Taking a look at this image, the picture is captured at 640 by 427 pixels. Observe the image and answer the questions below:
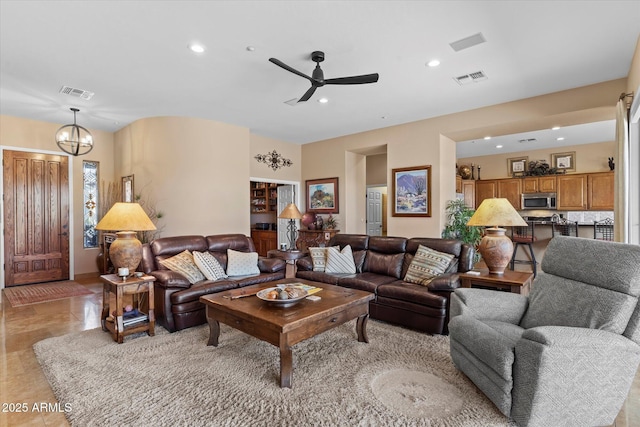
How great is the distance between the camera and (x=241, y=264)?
14.1ft

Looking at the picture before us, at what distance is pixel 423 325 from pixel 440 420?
1.41 metres

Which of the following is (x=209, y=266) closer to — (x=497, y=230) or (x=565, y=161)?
(x=497, y=230)

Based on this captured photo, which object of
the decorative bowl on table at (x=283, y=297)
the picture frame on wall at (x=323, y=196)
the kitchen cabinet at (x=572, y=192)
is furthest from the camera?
the kitchen cabinet at (x=572, y=192)

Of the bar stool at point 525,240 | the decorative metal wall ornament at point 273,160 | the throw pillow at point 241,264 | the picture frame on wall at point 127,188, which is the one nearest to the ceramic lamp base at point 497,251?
the throw pillow at point 241,264

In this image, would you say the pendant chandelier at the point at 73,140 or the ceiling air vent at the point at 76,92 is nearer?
the ceiling air vent at the point at 76,92

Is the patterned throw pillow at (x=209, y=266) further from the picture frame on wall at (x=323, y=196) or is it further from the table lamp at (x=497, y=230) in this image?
the picture frame on wall at (x=323, y=196)

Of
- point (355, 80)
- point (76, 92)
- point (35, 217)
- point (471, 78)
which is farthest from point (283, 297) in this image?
point (35, 217)

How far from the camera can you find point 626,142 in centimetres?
338

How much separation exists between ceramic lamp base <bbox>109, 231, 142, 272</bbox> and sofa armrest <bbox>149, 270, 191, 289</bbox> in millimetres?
249

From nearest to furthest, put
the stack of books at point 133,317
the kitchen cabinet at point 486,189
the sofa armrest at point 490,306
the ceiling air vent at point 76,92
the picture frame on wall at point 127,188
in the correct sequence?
the sofa armrest at point 490,306 → the stack of books at point 133,317 → the ceiling air vent at point 76,92 → the picture frame on wall at point 127,188 → the kitchen cabinet at point 486,189

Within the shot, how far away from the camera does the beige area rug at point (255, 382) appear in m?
2.04

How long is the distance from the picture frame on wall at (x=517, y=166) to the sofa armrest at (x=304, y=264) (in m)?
6.69

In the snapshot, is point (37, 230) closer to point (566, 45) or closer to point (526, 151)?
point (566, 45)

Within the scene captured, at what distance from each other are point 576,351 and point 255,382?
2.07 metres
